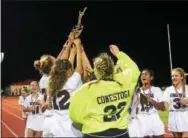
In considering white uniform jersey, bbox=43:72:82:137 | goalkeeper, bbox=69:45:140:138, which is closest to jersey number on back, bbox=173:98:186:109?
white uniform jersey, bbox=43:72:82:137

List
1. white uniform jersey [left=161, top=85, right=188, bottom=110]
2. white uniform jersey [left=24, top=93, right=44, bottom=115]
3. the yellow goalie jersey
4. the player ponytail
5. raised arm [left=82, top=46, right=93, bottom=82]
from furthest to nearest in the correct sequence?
white uniform jersey [left=24, top=93, right=44, bottom=115] < white uniform jersey [left=161, top=85, right=188, bottom=110] < raised arm [left=82, top=46, right=93, bottom=82] < the player ponytail < the yellow goalie jersey

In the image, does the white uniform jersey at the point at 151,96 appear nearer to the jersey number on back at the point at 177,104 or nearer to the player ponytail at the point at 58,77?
the jersey number on back at the point at 177,104

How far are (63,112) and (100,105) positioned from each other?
53cm

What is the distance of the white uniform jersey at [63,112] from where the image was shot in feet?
8.24

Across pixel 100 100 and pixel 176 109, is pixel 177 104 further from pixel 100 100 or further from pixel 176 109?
pixel 100 100

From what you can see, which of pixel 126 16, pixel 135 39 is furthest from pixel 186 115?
pixel 126 16

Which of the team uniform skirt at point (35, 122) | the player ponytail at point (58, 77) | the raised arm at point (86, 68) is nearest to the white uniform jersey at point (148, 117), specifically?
the raised arm at point (86, 68)

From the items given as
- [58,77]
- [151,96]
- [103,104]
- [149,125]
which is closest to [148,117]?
[149,125]

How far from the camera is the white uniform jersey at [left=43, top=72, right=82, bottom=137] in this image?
2.51 m

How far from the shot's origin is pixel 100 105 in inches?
84.5

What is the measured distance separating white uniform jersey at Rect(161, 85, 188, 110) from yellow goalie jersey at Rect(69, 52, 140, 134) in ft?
4.72

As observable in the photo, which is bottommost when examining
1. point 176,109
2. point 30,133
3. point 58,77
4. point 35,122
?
point 30,133

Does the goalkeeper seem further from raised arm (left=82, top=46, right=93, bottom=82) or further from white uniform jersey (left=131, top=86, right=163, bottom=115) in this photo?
white uniform jersey (left=131, top=86, right=163, bottom=115)

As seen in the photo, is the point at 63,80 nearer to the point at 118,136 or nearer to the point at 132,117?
the point at 118,136
